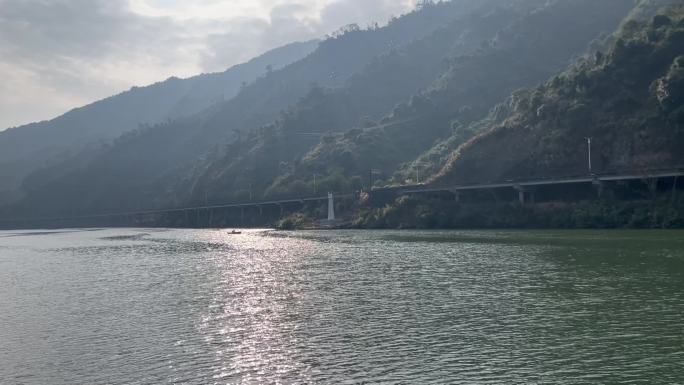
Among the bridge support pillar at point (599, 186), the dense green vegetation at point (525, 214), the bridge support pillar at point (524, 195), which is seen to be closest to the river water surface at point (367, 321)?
the dense green vegetation at point (525, 214)

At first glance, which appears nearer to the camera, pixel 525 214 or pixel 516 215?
pixel 525 214

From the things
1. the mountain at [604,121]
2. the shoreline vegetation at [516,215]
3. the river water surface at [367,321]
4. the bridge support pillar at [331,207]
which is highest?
the mountain at [604,121]

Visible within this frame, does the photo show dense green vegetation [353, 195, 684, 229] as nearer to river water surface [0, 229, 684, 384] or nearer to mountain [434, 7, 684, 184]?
mountain [434, 7, 684, 184]

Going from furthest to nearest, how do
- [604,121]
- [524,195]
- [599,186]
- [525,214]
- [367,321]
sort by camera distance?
[524,195], [604,121], [525,214], [599,186], [367,321]

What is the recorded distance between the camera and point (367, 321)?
120 feet

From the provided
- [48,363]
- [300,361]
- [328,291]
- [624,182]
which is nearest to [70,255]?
[328,291]

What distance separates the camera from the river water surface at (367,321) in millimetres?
26984

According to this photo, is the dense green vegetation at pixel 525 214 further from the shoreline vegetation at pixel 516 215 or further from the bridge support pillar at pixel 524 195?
the bridge support pillar at pixel 524 195

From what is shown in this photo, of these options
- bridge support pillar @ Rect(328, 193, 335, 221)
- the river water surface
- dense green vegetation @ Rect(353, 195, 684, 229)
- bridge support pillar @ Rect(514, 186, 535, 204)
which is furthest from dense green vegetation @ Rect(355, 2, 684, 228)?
the river water surface

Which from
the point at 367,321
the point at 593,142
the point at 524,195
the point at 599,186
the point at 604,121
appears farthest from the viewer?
the point at 524,195

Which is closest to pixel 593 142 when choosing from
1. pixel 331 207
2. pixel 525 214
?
pixel 525 214

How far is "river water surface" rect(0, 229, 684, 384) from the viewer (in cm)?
2698

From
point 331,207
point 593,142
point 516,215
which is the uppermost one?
point 593,142

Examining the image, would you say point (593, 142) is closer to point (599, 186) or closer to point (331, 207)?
point (599, 186)
